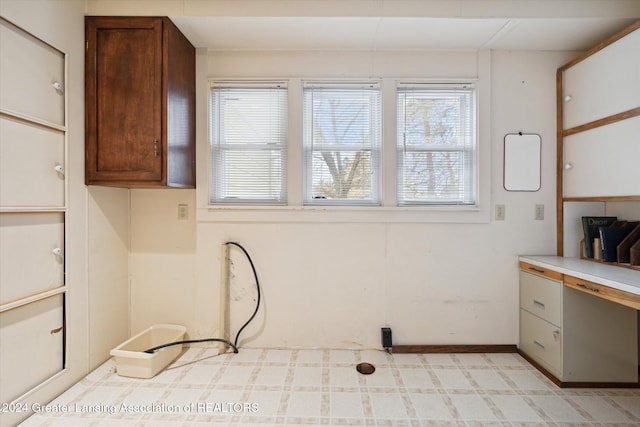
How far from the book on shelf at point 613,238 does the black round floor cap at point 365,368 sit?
1.79m

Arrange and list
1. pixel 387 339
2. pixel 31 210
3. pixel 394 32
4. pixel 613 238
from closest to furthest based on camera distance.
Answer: pixel 31 210, pixel 613 238, pixel 394 32, pixel 387 339

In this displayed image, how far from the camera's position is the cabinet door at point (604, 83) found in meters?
1.89

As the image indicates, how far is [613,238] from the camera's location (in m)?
2.13

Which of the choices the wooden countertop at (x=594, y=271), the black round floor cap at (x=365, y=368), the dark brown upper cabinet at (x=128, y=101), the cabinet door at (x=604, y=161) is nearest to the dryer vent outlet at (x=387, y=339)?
the black round floor cap at (x=365, y=368)

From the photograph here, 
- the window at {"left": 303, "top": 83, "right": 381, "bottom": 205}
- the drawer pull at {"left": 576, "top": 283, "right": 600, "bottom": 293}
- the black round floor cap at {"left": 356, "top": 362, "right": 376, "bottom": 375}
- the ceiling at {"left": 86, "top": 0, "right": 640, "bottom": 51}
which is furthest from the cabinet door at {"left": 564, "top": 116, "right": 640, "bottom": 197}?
the black round floor cap at {"left": 356, "top": 362, "right": 376, "bottom": 375}

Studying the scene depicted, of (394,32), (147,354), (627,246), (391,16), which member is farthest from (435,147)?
(147,354)

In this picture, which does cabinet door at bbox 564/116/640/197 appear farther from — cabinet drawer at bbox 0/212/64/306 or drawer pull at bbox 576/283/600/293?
cabinet drawer at bbox 0/212/64/306

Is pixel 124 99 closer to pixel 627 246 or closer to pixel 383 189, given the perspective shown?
pixel 383 189

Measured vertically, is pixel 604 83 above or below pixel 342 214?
above

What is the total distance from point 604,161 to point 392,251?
1.53m

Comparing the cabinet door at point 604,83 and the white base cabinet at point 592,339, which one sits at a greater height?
the cabinet door at point 604,83

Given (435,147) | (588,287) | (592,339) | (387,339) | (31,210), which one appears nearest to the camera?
(31,210)

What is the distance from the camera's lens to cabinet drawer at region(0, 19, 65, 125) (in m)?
1.58

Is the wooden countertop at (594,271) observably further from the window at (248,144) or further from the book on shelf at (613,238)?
the window at (248,144)
